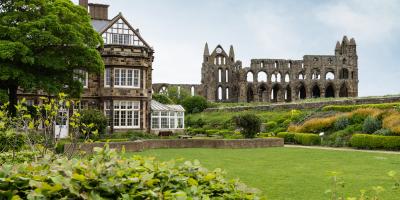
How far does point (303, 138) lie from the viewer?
28922 mm

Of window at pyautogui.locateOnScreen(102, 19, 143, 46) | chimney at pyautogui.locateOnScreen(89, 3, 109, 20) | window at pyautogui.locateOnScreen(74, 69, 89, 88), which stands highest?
chimney at pyautogui.locateOnScreen(89, 3, 109, 20)

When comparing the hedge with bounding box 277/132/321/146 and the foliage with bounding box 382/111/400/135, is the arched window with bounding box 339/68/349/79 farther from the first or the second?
the foliage with bounding box 382/111/400/135

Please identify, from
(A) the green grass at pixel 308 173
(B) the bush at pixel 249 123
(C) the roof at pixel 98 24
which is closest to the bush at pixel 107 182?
(A) the green grass at pixel 308 173

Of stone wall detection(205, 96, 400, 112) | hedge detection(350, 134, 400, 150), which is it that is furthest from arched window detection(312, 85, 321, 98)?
hedge detection(350, 134, 400, 150)

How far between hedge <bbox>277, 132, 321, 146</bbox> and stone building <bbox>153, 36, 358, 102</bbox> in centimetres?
5229

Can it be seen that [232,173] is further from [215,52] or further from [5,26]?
[215,52]

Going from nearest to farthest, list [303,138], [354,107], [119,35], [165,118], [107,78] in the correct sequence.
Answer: [303,138] → [107,78] → [354,107] → [119,35] → [165,118]

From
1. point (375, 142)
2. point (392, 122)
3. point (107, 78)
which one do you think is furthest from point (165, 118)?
point (375, 142)

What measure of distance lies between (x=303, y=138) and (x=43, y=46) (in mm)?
16853

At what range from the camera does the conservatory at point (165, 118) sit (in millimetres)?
38938

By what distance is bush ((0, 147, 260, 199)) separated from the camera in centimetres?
360

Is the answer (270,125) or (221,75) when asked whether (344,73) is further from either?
(270,125)

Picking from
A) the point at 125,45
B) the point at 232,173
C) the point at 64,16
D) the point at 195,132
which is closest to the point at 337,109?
the point at 195,132

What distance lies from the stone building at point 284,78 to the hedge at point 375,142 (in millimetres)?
58139
